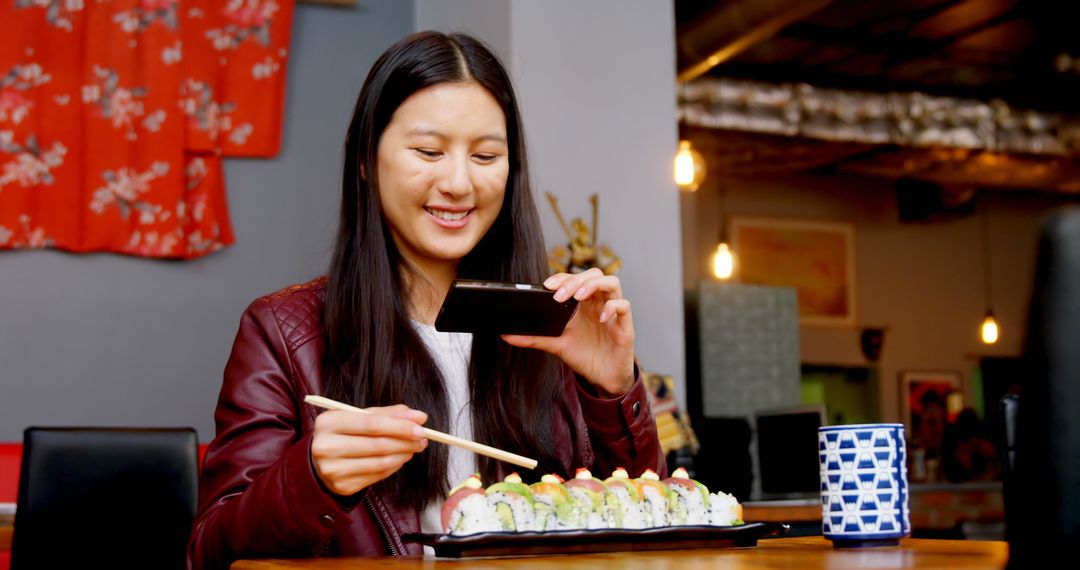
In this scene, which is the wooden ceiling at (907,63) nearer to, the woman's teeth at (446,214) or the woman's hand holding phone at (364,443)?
the woman's teeth at (446,214)

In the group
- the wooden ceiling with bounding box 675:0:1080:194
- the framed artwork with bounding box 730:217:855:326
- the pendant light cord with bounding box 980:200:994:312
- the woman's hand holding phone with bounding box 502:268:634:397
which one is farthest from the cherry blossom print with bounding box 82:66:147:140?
the pendant light cord with bounding box 980:200:994:312

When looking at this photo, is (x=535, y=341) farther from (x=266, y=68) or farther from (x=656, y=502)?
(x=266, y=68)

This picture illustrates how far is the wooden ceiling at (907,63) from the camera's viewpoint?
697 cm

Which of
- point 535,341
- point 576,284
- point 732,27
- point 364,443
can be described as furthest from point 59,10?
point 732,27

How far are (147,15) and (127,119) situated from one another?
14.0 inches

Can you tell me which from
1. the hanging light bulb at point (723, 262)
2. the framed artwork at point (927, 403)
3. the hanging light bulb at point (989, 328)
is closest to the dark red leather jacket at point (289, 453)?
the hanging light bulb at point (723, 262)

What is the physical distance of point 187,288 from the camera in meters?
3.73

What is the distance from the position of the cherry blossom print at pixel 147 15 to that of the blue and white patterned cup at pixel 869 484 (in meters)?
3.13

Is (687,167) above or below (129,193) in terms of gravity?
above

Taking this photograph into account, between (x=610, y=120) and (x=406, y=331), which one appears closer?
(x=406, y=331)

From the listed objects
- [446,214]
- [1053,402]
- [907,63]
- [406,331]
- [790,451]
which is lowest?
[790,451]

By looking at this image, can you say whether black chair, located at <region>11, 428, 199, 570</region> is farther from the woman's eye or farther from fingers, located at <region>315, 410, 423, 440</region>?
fingers, located at <region>315, 410, 423, 440</region>

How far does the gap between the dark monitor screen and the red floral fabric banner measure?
225 cm

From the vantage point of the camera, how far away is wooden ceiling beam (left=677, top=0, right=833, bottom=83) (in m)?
5.59
